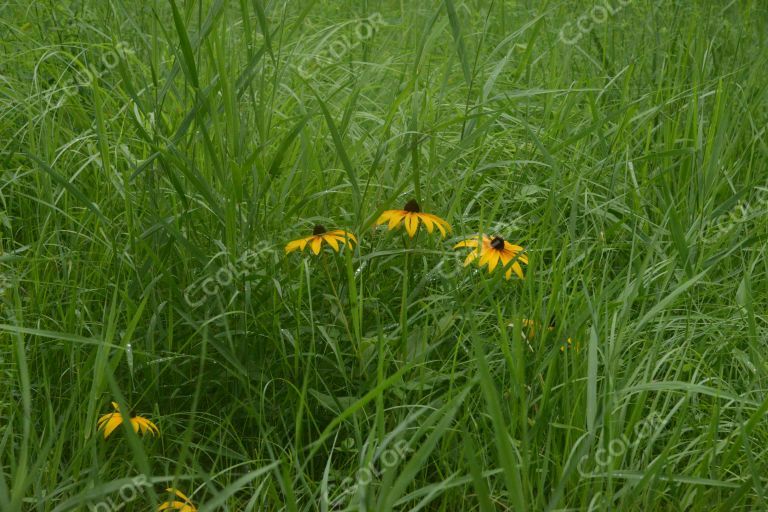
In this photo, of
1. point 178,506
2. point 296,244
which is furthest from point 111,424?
point 296,244

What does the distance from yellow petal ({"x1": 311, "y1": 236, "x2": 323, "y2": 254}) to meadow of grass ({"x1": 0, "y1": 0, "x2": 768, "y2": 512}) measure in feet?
0.11

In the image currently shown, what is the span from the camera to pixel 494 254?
7.00ft

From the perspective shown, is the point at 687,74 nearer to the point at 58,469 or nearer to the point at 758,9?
the point at 758,9

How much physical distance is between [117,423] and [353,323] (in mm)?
508

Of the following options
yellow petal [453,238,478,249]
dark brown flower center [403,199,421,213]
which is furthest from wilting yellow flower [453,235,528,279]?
dark brown flower center [403,199,421,213]

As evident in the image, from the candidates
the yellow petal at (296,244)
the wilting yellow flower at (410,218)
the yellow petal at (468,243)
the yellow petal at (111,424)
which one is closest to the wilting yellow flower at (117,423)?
the yellow petal at (111,424)

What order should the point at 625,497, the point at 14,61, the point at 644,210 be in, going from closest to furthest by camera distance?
the point at 625,497 < the point at 644,210 < the point at 14,61

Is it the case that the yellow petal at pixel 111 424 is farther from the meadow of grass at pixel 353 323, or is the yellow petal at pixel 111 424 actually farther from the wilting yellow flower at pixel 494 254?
the wilting yellow flower at pixel 494 254

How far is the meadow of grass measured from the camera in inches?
70.5

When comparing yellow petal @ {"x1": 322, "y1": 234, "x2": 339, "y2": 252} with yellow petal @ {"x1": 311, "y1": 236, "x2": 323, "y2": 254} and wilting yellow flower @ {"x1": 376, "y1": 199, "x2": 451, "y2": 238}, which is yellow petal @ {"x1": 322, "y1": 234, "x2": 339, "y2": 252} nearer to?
yellow petal @ {"x1": 311, "y1": 236, "x2": 323, "y2": 254}

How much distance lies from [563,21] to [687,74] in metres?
0.81

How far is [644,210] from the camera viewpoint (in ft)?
8.73

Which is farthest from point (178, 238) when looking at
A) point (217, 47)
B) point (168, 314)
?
point (217, 47)

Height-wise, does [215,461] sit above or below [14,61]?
below
